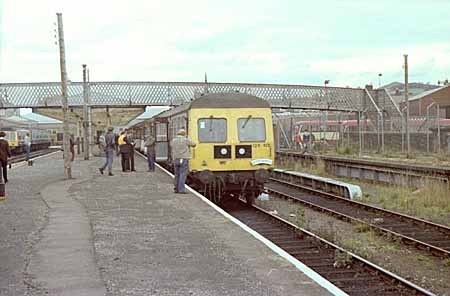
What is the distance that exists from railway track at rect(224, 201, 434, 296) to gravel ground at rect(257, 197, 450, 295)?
1.42 ft

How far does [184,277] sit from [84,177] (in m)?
16.4

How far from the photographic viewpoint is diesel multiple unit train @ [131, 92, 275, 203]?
17.5 metres

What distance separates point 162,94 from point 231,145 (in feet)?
96.9

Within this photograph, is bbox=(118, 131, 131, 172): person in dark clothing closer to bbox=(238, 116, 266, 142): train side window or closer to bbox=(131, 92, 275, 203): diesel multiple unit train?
bbox=(131, 92, 275, 203): diesel multiple unit train

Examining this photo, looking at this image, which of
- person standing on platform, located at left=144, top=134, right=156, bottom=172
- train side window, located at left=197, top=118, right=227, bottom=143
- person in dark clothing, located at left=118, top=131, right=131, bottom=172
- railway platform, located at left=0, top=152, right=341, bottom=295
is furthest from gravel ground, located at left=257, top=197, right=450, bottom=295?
person in dark clothing, located at left=118, top=131, right=131, bottom=172

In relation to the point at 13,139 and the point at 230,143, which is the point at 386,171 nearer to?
the point at 230,143

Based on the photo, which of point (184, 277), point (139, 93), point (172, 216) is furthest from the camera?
point (139, 93)

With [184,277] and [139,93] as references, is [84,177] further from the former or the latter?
[139,93]

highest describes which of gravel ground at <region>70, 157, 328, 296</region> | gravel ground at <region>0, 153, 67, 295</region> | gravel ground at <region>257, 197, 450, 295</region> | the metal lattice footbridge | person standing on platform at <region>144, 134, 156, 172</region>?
the metal lattice footbridge

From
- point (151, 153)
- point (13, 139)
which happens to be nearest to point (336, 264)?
point (151, 153)

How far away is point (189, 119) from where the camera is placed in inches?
703

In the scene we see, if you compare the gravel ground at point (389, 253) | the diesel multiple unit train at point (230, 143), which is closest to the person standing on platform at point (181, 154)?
the diesel multiple unit train at point (230, 143)

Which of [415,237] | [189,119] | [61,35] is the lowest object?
[415,237]

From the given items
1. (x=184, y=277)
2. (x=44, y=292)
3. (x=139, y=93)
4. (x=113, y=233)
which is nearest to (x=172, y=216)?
(x=113, y=233)
